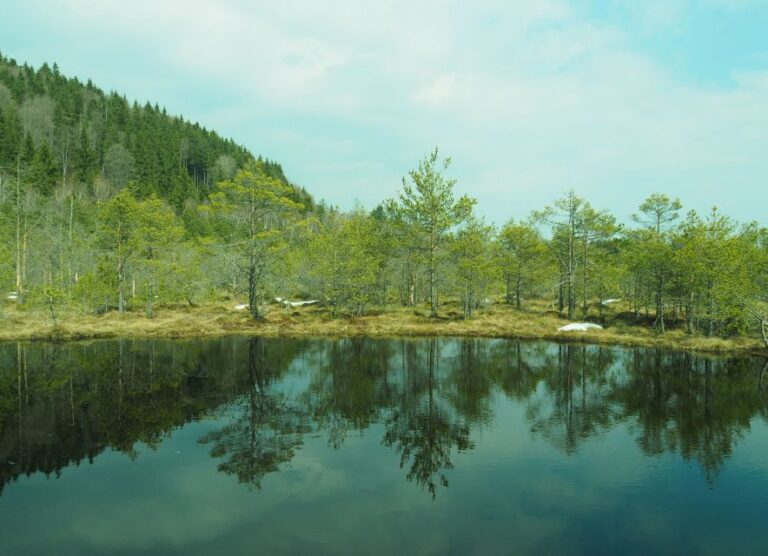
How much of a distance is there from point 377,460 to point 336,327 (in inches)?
1059

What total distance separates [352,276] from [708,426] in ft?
109

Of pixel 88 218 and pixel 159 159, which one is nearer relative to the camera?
pixel 88 218

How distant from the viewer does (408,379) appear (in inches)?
957

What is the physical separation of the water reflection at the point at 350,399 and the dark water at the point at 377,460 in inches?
4.8

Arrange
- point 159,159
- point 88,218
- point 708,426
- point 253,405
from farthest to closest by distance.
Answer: point 159,159
point 88,218
point 253,405
point 708,426

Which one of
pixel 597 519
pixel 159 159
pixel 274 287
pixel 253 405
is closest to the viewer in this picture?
pixel 597 519

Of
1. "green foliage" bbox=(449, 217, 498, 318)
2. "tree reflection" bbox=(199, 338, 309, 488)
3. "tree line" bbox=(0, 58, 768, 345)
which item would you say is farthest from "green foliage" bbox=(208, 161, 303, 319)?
"tree reflection" bbox=(199, 338, 309, 488)

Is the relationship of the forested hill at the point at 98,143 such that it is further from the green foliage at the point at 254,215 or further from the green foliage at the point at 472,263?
the green foliage at the point at 472,263

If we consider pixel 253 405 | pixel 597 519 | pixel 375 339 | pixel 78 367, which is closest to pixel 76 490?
pixel 253 405

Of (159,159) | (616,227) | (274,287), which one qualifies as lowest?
(274,287)

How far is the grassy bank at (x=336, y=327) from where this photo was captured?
3384 cm

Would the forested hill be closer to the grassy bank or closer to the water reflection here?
the grassy bank

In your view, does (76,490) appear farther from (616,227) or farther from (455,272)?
(616,227)

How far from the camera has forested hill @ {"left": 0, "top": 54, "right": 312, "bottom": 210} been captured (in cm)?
9773
